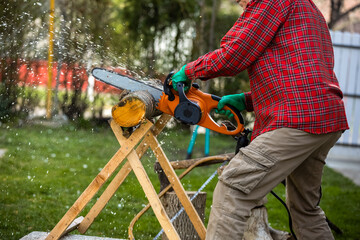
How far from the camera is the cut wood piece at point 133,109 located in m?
2.55

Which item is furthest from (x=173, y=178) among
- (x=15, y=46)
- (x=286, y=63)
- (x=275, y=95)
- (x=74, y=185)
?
(x=15, y=46)

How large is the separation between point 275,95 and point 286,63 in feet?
0.54

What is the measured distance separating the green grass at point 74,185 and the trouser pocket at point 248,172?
1.50 m

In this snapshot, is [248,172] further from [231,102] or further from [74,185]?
[74,185]

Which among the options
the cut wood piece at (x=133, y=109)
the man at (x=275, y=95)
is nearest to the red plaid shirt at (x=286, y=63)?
the man at (x=275, y=95)

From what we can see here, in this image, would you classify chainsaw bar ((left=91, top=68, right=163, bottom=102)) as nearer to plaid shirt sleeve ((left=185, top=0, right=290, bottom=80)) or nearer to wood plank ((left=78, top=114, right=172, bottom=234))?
wood plank ((left=78, top=114, right=172, bottom=234))

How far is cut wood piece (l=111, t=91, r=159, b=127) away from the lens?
2.55 m

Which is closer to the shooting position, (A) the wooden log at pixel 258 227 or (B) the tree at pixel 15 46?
(A) the wooden log at pixel 258 227

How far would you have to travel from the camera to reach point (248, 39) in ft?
7.82

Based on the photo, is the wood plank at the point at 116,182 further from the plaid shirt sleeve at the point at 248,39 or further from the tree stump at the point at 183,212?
the plaid shirt sleeve at the point at 248,39

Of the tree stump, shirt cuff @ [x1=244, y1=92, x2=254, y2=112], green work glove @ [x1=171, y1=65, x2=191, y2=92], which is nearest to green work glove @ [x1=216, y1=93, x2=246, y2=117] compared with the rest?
shirt cuff @ [x1=244, y1=92, x2=254, y2=112]

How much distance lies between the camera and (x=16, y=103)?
26.3 feet

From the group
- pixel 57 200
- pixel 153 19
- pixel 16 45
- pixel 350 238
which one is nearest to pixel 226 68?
pixel 350 238

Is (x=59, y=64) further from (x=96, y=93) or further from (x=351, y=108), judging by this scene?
(x=351, y=108)
